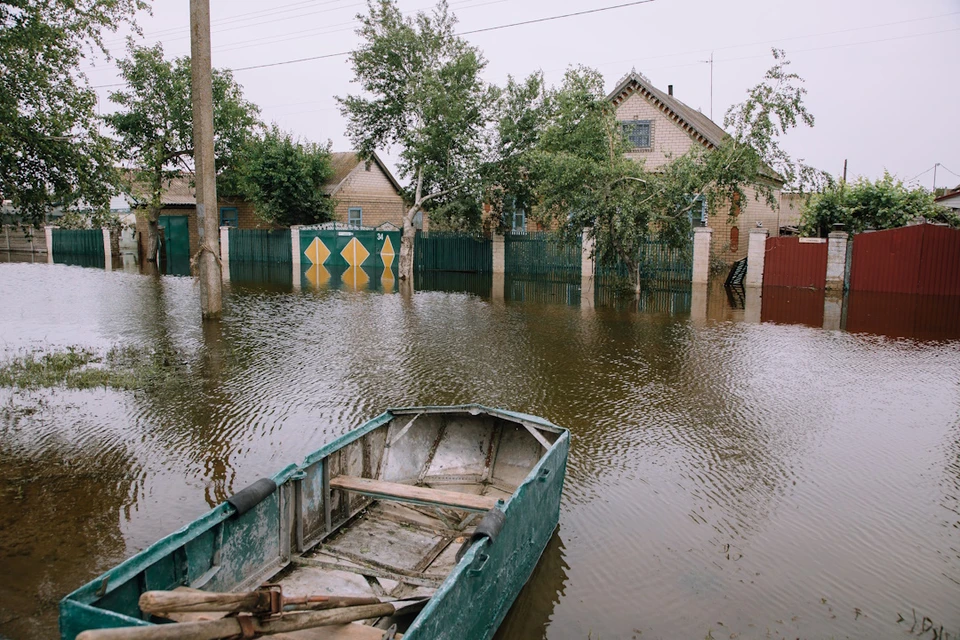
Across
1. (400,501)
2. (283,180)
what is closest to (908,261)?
(400,501)

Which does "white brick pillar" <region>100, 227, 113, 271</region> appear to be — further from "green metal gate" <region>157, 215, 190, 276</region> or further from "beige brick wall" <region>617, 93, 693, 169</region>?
"beige brick wall" <region>617, 93, 693, 169</region>

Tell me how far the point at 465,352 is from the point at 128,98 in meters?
25.8

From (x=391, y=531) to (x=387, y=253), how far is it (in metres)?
27.2

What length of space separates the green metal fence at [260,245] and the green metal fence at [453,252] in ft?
24.4

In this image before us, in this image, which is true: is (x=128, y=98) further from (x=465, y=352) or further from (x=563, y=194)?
(x=465, y=352)

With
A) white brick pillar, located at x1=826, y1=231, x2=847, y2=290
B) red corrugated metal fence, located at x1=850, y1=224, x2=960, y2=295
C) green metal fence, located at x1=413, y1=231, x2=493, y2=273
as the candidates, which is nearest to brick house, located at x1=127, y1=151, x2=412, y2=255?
green metal fence, located at x1=413, y1=231, x2=493, y2=273

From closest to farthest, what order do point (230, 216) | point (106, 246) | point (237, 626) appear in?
1. point (237, 626)
2. point (106, 246)
3. point (230, 216)

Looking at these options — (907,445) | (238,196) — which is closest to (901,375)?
(907,445)

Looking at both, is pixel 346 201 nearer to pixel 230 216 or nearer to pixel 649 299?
pixel 230 216

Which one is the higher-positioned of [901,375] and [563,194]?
[563,194]

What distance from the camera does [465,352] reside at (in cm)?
1227

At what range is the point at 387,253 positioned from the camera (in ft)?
104

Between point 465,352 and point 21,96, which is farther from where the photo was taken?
point 465,352

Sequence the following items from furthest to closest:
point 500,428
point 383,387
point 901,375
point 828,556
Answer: point 901,375 → point 383,387 → point 500,428 → point 828,556
